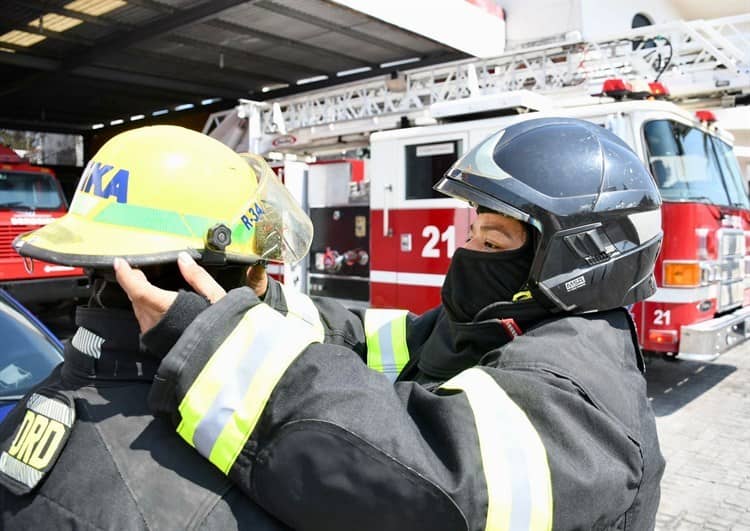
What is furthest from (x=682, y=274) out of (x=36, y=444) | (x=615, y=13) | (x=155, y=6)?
(x=615, y=13)

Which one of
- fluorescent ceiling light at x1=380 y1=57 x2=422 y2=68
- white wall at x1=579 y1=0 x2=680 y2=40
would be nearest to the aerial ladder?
fluorescent ceiling light at x1=380 y1=57 x2=422 y2=68

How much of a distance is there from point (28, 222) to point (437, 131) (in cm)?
585

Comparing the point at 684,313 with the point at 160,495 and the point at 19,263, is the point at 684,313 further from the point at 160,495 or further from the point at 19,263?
the point at 19,263

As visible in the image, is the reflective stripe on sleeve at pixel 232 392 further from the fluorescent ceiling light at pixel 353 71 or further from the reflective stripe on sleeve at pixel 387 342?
the fluorescent ceiling light at pixel 353 71

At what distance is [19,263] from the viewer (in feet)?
27.4

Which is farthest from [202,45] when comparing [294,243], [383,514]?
[383,514]

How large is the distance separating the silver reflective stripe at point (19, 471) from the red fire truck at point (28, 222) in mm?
7079

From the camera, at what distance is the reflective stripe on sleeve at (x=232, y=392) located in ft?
3.22

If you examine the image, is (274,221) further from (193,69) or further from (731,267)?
(193,69)

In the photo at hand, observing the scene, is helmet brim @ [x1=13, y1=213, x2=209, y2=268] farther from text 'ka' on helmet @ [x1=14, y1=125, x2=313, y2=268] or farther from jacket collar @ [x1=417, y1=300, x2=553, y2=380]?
jacket collar @ [x1=417, y1=300, x2=553, y2=380]

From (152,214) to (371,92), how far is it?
810 centimetres

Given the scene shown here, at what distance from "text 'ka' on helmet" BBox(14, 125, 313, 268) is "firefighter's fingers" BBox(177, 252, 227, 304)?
0.09 ft

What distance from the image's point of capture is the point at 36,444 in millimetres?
1088

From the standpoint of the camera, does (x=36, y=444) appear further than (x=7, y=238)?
No
